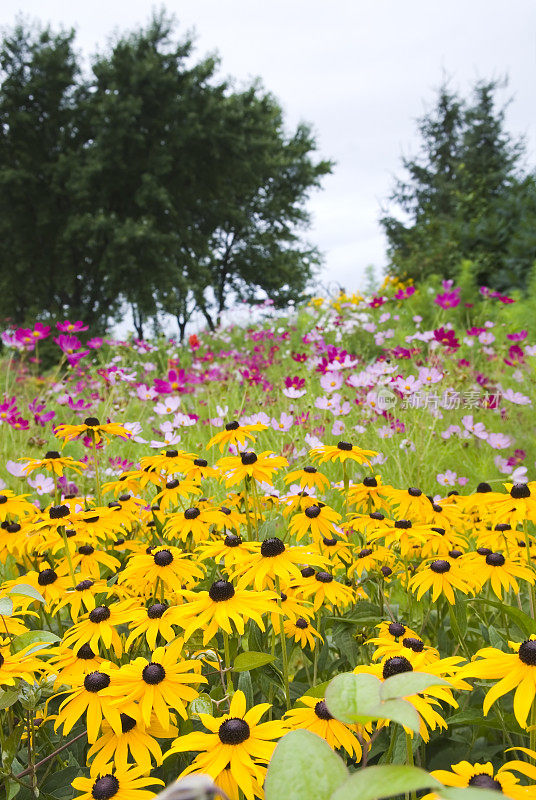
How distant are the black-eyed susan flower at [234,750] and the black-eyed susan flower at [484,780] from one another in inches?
7.2

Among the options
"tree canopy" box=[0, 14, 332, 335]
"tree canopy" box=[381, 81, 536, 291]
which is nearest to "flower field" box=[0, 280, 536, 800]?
"tree canopy" box=[381, 81, 536, 291]

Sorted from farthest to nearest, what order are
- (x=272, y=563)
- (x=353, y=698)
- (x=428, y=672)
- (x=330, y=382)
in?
(x=330, y=382) → (x=272, y=563) → (x=428, y=672) → (x=353, y=698)

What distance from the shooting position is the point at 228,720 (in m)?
0.68

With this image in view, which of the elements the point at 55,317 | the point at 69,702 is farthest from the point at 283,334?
the point at 55,317

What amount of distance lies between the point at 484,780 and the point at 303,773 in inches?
12.2

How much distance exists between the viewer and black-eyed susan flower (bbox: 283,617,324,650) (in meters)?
1.06

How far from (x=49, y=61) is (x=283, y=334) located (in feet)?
36.9

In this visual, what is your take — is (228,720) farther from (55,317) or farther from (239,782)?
(55,317)

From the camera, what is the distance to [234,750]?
2.14ft

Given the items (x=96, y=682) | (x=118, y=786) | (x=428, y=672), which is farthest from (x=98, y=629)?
(x=428, y=672)

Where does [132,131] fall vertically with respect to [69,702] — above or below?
above

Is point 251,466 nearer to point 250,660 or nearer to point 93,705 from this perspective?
point 250,660

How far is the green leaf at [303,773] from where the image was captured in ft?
1.30

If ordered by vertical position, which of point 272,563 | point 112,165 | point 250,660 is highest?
point 112,165
